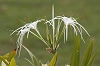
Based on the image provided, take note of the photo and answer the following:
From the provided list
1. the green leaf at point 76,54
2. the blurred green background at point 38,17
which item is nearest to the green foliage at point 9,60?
the green leaf at point 76,54

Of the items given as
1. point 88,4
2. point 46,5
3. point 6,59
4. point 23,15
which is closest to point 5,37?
point 23,15

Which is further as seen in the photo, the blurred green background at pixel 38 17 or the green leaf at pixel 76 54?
the blurred green background at pixel 38 17

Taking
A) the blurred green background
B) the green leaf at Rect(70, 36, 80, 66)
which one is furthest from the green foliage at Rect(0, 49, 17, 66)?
the blurred green background

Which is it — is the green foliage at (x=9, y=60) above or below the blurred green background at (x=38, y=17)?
below

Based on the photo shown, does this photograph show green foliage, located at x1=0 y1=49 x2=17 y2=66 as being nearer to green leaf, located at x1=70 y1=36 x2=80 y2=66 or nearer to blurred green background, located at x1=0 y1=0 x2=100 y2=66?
green leaf, located at x1=70 y1=36 x2=80 y2=66

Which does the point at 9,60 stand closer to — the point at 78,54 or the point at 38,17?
the point at 78,54

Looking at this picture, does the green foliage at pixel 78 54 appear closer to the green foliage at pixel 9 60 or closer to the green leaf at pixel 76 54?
the green leaf at pixel 76 54

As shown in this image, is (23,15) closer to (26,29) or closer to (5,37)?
(5,37)

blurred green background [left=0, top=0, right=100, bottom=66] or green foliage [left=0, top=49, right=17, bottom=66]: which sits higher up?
blurred green background [left=0, top=0, right=100, bottom=66]
